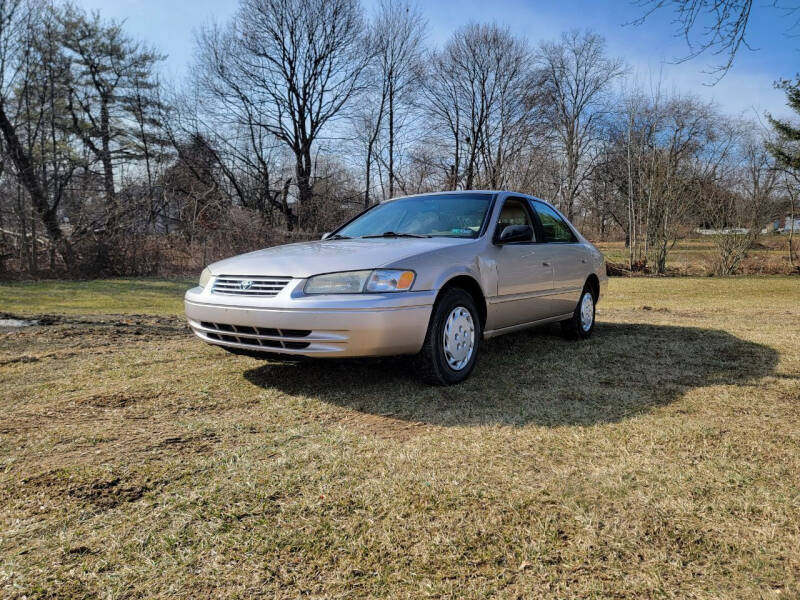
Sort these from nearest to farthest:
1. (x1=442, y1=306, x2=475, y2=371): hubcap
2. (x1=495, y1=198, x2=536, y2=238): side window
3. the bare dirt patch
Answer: the bare dirt patch, (x1=442, y1=306, x2=475, y2=371): hubcap, (x1=495, y1=198, x2=536, y2=238): side window

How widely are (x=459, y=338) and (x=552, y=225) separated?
2.33 m

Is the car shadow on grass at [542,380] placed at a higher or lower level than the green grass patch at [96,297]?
lower

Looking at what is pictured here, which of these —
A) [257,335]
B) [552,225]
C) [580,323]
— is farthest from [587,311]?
[257,335]

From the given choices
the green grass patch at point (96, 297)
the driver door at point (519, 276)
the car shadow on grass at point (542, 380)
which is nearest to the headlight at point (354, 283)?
the car shadow on grass at point (542, 380)

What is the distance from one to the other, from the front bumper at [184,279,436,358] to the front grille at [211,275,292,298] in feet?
0.17

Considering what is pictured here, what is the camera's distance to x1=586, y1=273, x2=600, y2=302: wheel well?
6.11 metres

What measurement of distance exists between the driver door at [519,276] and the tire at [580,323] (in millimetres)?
717

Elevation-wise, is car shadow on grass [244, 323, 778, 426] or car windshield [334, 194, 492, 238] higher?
car windshield [334, 194, 492, 238]

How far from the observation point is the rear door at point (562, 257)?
17.3 feet

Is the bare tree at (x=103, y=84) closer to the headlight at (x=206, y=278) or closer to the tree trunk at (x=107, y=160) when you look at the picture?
the tree trunk at (x=107, y=160)

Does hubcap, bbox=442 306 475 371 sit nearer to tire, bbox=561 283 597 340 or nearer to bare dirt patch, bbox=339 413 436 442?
bare dirt patch, bbox=339 413 436 442

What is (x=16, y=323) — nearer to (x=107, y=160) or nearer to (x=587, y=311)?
(x=587, y=311)

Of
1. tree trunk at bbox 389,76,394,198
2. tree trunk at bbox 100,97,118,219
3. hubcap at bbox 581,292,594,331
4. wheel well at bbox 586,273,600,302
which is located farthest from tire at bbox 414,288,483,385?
tree trunk at bbox 389,76,394,198

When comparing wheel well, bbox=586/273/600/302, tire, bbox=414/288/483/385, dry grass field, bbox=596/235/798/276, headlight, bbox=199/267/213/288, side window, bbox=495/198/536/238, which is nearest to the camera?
tire, bbox=414/288/483/385
